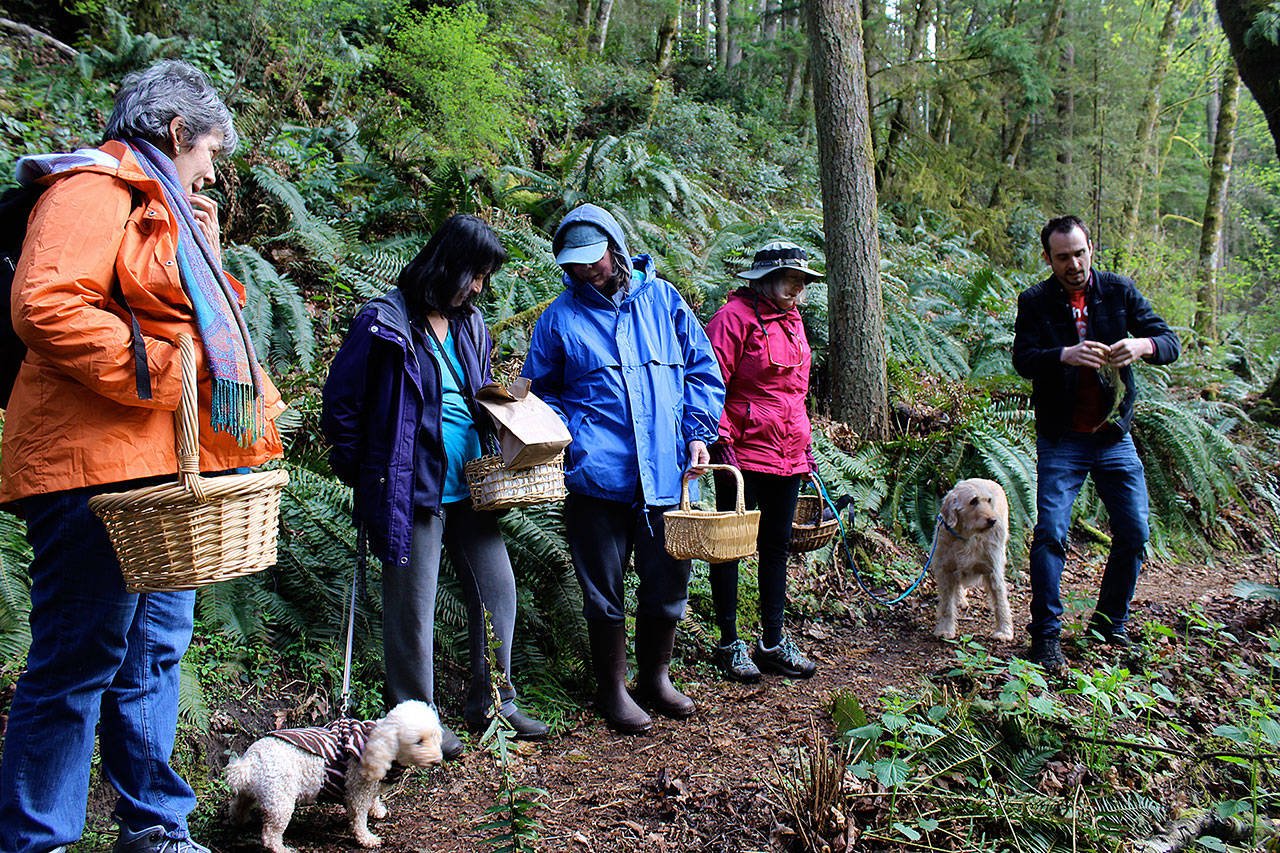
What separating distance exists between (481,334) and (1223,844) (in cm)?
346

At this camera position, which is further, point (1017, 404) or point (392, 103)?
point (392, 103)

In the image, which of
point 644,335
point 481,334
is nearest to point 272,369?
point 481,334

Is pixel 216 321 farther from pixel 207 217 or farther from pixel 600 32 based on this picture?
pixel 600 32

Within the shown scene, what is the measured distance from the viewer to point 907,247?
1252 cm

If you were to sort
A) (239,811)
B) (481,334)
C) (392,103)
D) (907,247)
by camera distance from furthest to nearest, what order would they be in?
(907,247) < (392,103) < (481,334) < (239,811)

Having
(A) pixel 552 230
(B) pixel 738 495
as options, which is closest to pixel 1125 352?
(B) pixel 738 495

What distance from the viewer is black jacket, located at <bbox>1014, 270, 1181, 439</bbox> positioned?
4.63 metres

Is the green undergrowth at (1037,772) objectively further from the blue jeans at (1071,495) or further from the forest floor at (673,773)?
the blue jeans at (1071,495)

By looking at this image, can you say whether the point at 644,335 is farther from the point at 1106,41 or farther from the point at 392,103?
the point at 1106,41

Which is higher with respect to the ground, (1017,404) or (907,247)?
(907,247)

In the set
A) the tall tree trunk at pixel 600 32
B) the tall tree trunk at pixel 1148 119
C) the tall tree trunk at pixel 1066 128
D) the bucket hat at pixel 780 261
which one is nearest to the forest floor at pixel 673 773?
the bucket hat at pixel 780 261

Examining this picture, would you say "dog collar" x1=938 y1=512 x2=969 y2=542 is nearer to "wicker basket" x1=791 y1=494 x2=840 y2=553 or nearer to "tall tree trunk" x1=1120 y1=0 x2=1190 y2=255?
"wicker basket" x1=791 y1=494 x2=840 y2=553

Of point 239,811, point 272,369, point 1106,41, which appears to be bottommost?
point 239,811

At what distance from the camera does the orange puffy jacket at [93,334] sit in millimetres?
2207
